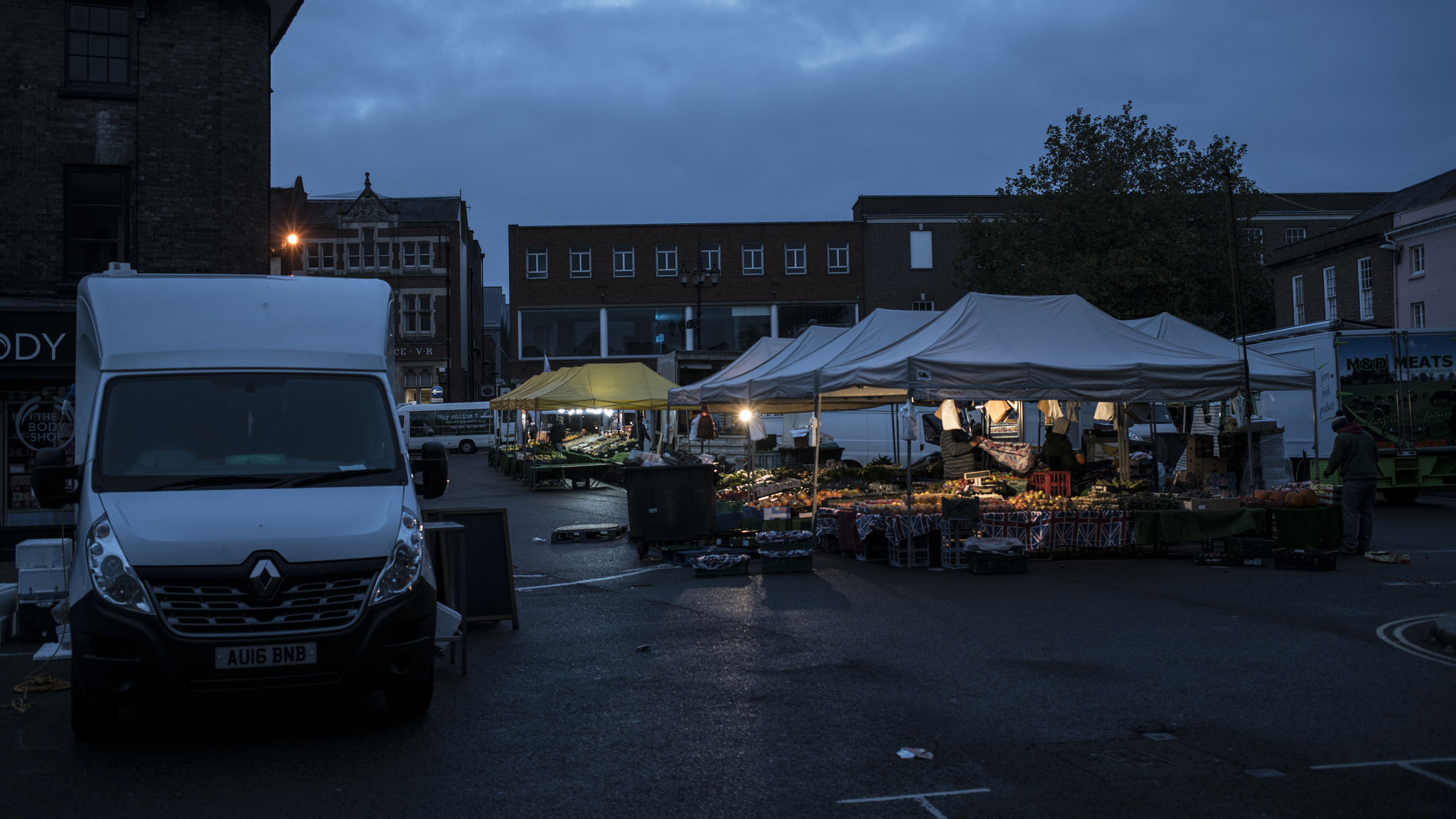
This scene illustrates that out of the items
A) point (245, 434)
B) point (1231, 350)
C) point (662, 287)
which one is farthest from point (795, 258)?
point (245, 434)

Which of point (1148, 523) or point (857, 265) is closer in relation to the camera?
point (1148, 523)

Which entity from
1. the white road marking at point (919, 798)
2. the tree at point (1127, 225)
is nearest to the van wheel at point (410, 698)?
the white road marking at point (919, 798)

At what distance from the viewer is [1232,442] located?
1630 cm

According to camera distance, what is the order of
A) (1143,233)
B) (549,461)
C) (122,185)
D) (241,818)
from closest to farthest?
1. (241,818)
2. (122,185)
3. (549,461)
4. (1143,233)

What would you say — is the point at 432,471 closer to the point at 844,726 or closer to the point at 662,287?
the point at 844,726

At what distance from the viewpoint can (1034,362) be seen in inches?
520

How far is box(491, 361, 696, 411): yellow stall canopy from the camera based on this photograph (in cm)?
2756

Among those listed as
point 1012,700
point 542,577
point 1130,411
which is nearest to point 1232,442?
point 1130,411

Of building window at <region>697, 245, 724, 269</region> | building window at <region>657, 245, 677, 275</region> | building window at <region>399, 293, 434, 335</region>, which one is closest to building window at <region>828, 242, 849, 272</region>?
building window at <region>697, 245, 724, 269</region>

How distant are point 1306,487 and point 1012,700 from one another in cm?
932

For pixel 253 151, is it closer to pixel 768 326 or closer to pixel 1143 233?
pixel 1143 233

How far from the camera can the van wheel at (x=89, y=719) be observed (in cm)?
577

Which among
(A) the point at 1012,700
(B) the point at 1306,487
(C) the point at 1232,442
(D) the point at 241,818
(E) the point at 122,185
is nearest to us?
(D) the point at 241,818

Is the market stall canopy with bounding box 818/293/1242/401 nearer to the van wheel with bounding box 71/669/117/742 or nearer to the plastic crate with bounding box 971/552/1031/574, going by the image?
the plastic crate with bounding box 971/552/1031/574
